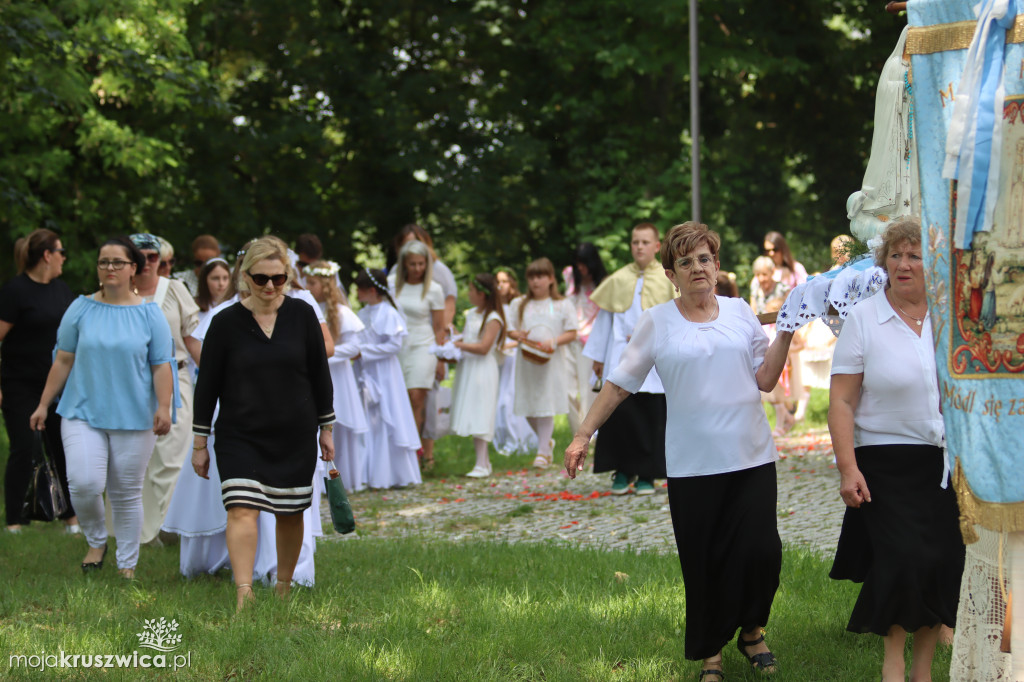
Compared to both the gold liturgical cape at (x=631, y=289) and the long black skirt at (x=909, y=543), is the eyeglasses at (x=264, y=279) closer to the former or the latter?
the long black skirt at (x=909, y=543)

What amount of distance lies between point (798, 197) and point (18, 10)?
19410 millimetres

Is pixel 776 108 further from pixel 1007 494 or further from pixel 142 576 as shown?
pixel 1007 494

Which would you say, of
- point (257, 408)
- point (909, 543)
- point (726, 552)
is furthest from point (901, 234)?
point (257, 408)

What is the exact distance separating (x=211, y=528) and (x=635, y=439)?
168 inches

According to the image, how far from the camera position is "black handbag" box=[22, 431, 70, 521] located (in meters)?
8.33

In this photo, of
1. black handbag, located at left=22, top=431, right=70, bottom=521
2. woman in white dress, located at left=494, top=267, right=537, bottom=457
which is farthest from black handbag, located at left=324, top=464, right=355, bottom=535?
woman in white dress, located at left=494, top=267, right=537, bottom=457

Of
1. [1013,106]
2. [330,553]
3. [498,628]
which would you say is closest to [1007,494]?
[1013,106]

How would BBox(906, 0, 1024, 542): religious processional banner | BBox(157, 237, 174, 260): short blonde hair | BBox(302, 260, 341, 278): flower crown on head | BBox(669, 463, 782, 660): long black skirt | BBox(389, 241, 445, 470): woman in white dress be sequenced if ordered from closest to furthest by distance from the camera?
BBox(906, 0, 1024, 542): religious processional banner, BBox(669, 463, 782, 660): long black skirt, BBox(157, 237, 174, 260): short blonde hair, BBox(302, 260, 341, 278): flower crown on head, BBox(389, 241, 445, 470): woman in white dress

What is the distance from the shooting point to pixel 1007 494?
12.5 ft

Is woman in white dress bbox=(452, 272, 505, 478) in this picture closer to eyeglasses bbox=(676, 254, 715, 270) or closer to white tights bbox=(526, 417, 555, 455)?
white tights bbox=(526, 417, 555, 455)

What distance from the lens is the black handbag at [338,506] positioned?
6469mm

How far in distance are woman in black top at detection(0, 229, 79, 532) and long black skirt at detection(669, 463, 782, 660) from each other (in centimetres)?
628

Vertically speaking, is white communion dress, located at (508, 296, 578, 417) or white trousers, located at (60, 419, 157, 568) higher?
white communion dress, located at (508, 296, 578, 417)

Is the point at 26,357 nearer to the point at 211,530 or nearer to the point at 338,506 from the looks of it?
the point at 211,530
